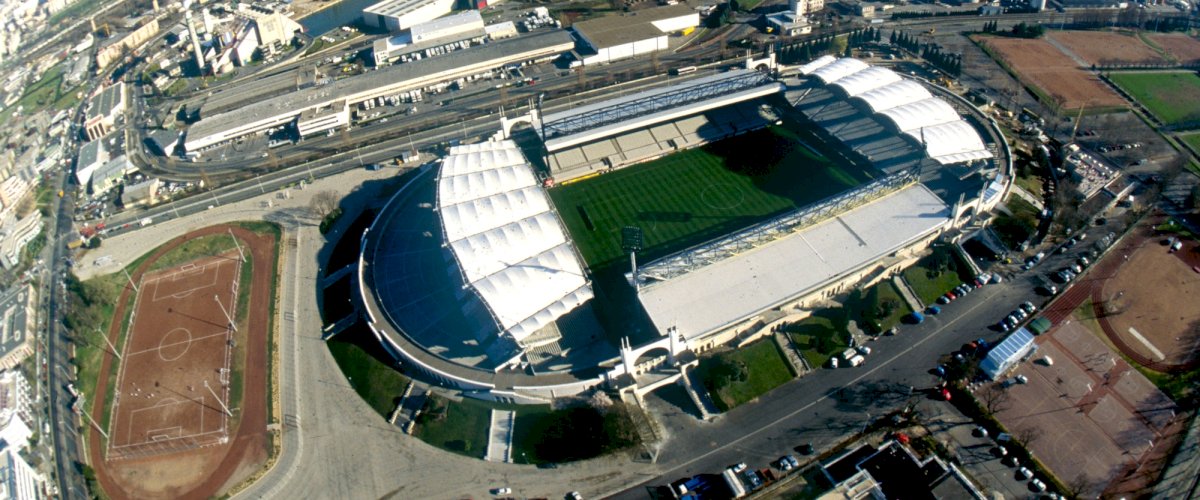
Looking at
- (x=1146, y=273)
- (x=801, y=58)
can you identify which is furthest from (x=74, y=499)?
(x=801, y=58)

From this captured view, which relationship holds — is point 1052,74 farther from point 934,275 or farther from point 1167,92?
point 934,275

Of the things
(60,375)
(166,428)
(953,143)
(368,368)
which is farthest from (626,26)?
(60,375)

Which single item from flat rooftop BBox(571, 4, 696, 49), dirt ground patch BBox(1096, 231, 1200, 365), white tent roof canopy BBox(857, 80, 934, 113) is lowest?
dirt ground patch BBox(1096, 231, 1200, 365)

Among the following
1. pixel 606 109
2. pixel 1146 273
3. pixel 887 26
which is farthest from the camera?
pixel 887 26

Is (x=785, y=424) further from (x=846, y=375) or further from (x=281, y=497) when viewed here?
(x=281, y=497)

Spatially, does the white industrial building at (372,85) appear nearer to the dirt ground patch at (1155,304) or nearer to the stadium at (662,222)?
the stadium at (662,222)

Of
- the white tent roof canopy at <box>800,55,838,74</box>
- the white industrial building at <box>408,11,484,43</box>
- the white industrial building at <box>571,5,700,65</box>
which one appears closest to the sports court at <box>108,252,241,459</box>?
the white industrial building at <box>408,11,484,43</box>

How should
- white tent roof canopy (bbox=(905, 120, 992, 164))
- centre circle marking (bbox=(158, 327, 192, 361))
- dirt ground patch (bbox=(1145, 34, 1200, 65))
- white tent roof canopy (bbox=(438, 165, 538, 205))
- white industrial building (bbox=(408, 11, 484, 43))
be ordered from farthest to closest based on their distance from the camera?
white industrial building (bbox=(408, 11, 484, 43)) → dirt ground patch (bbox=(1145, 34, 1200, 65)) → white tent roof canopy (bbox=(905, 120, 992, 164)) → white tent roof canopy (bbox=(438, 165, 538, 205)) → centre circle marking (bbox=(158, 327, 192, 361))

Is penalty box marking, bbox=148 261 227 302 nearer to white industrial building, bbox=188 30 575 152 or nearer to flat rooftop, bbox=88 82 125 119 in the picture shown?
white industrial building, bbox=188 30 575 152
